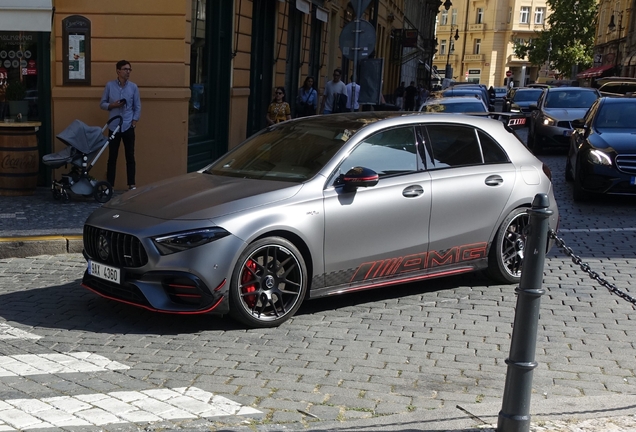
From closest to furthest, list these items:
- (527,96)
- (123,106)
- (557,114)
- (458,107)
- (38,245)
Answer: (38,245) → (123,106) → (458,107) → (557,114) → (527,96)

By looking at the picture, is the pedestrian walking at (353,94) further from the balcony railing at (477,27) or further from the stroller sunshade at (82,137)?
the balcony railing at (477,27)

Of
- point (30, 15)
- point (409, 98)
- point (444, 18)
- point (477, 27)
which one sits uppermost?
point (444, 18)

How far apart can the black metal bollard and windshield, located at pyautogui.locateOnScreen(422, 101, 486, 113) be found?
551 inches

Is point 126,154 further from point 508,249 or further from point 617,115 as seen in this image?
point 617,115

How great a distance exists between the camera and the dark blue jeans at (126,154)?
1225 centimetres

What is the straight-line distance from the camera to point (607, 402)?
470cm

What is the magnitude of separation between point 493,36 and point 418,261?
105 metres

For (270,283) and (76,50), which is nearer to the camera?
(270,283)

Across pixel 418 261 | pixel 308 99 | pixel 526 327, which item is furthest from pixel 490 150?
pixel 308 99

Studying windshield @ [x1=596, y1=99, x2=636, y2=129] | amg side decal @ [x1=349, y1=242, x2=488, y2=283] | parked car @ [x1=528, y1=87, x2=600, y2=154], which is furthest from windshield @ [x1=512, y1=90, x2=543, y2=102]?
amg side decal @ [x1=349, y1=242, x2=488, y2=283]

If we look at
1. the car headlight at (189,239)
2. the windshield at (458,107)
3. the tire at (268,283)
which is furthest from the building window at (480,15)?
the car headlight at (189,239)

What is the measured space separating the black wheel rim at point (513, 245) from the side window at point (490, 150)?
0.53 m

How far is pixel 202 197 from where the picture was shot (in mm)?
6387

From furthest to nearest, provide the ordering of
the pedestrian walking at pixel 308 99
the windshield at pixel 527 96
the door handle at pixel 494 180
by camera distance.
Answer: the windshield at pixel 527 96, the pedestrian walking at pixel 308 99, the door handle at pixel 494 180
